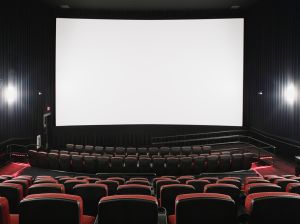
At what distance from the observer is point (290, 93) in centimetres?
1098

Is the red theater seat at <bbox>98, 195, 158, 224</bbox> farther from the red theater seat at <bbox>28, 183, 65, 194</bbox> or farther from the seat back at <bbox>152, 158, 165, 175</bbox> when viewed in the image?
the seat back at <bbox>152, 158, 165, 175</bbox>

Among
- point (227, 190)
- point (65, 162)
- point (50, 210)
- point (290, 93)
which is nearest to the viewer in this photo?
point (50, 210)

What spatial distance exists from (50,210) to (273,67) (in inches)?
468

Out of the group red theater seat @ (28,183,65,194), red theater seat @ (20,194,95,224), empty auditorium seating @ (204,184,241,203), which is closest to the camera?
red theater seat @ (20,194,95,224)

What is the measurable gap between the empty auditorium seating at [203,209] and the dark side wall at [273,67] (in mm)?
9229

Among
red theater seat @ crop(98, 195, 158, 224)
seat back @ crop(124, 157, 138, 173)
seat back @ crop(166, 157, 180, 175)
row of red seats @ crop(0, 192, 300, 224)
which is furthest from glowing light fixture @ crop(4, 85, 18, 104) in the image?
red theater seat @ crop(98, 195, 158, 224)

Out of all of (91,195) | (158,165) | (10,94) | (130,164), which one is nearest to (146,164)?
(158,165)

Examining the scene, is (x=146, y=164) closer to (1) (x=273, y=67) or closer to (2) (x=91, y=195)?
(2) (x=91, y=195)

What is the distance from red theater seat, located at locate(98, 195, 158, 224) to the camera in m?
2.21

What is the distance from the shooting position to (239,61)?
48.2ft

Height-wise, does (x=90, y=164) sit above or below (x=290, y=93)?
below

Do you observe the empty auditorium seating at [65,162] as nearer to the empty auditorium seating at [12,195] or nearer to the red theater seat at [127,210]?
the empty auditorium seating at [12,195]

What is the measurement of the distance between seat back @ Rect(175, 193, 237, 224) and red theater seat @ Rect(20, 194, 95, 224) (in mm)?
752

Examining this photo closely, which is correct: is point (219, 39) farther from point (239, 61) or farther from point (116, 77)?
point (116, 77)
